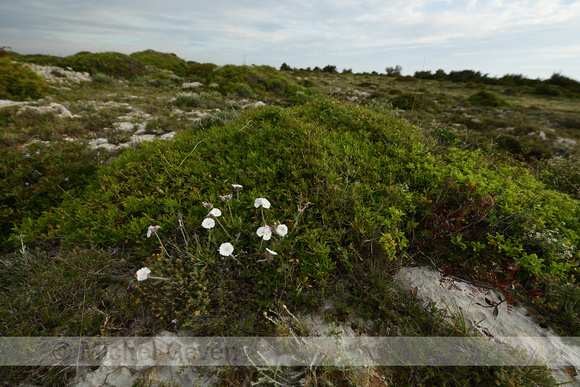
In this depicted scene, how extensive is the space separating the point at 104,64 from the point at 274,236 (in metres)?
23.8

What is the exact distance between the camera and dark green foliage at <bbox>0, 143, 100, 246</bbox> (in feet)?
12.1

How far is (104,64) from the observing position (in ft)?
59.9

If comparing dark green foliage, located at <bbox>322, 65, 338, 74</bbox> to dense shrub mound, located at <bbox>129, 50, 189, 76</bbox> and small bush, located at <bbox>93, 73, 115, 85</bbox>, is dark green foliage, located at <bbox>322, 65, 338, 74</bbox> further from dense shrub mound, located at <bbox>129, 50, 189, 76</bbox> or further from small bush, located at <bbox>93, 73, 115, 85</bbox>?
small bush, located at <bbox>93, 73, 115, 85</bbox>

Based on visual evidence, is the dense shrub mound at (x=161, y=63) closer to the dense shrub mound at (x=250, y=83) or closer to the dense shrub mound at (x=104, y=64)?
the dense shrub mound at (x=104, y=64)

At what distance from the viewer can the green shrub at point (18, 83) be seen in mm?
9641

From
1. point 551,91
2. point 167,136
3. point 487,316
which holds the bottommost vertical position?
point 487,316

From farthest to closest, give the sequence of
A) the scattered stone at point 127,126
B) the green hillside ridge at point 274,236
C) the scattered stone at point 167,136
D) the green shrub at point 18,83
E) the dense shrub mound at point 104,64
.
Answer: the dense shrub mound at point 104,64 < the green shrub at point 18,83 < the scattered stone at point 127,126 < the scattered stone at point 167,136 < the green hillside ridge at point 274,236

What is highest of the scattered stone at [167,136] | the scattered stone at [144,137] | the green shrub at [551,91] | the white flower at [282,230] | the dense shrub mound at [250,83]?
the green shrub at [551,91]

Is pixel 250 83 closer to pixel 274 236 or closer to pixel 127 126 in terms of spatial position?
pixel 127 126

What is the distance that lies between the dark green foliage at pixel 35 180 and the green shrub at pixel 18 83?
8.69 meters

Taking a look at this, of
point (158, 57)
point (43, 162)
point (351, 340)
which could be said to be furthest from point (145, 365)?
point (158, 57)

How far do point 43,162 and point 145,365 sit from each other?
4.52 m

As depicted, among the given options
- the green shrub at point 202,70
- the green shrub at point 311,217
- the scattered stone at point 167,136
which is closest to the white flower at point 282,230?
the green shrub at point 311,217

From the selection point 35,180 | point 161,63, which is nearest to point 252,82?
point 35,180
